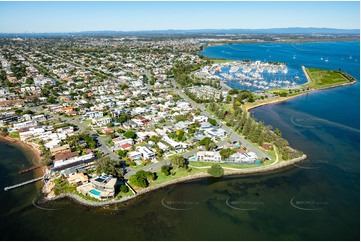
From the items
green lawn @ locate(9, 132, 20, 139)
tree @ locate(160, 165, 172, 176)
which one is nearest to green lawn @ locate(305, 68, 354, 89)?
tree @ locate(160, 165, 172, 176)

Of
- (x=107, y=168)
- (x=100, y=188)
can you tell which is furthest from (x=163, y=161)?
(x=100, y=188)

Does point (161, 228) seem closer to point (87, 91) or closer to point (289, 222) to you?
point (289, 222)

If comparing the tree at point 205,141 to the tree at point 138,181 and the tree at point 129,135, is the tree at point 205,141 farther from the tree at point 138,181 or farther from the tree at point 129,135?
the tree at point 138,181

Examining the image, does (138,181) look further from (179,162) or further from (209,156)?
(209,156)

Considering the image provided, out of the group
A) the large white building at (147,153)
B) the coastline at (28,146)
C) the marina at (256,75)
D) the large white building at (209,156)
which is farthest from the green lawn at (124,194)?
the marina at (256,75)

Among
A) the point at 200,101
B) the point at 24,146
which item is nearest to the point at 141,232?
the point at 24,146

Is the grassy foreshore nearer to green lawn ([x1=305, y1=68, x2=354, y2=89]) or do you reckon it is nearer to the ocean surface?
green lawn ([x1=305, y1=68, x2=354, y2=89])
